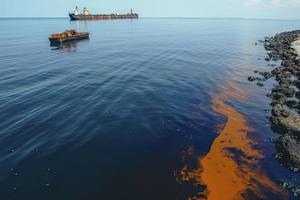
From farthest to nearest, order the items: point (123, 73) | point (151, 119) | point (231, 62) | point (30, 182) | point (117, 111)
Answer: point (231, 62), point (123, 73), point (117, 111), point (151, 119), point (30, 182)

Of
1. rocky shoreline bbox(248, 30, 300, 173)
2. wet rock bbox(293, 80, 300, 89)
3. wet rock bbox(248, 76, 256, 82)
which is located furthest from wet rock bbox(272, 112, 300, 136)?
wet rock bbox(248, 76, 256, 82)

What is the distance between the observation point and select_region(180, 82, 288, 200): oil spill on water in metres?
15.1

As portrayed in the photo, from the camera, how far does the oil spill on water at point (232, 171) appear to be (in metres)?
15.1

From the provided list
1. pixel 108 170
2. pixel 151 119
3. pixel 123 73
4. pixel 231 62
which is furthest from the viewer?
pixel 231 62

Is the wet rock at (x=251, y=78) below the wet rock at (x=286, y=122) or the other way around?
below

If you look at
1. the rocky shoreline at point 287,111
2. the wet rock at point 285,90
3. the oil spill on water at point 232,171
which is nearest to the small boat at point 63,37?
the rocky shoreline at point 287,111

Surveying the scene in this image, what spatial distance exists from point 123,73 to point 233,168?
1010 inches

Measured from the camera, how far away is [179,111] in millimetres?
26016

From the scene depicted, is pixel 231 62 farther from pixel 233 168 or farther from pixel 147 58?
pixel 233 168

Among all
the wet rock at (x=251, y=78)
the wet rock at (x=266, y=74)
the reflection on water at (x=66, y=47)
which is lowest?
the reflection on water at (x=66, y=47)

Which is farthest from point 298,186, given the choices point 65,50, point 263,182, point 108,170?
point 65,50

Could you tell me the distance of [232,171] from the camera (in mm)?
17109

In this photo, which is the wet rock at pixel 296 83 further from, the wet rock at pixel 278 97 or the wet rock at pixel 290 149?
the wet rock at pixel 290 149

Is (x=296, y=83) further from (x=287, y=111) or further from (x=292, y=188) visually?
(x=292, y=188)
